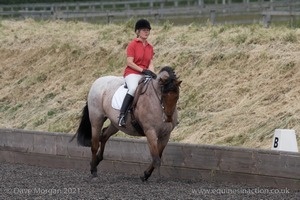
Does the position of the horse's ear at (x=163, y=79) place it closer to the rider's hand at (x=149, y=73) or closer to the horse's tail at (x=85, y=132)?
the rider's hand at (x=149, y=73)

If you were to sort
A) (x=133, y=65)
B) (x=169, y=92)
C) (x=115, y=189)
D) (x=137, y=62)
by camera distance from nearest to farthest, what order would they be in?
(x=115, y=189)
(x=169, y=92)
(x=133, y=65)
(x=137, y=62)

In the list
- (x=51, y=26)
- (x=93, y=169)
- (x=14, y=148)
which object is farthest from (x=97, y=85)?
(x=51, y=26)

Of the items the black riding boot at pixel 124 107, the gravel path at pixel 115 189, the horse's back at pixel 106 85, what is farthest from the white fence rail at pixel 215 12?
the gravel path at pixel 115 189

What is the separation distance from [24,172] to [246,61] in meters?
5.24

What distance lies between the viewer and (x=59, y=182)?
13461 millimetres

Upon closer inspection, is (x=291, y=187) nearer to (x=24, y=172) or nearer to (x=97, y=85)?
(x=97, y=85)

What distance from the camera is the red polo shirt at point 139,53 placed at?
13.6 metres

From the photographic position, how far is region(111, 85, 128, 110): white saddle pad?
45.0 ft

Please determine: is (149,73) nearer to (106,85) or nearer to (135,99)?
(135,99)

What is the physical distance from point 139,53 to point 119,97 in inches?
28.1

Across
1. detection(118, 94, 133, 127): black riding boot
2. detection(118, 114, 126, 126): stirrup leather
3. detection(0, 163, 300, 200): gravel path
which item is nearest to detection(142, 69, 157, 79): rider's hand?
detection(118, 94, 133, 127): black riding boot

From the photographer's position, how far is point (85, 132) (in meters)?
14.8

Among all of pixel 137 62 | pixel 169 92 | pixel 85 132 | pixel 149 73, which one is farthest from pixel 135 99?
pixel 85 132

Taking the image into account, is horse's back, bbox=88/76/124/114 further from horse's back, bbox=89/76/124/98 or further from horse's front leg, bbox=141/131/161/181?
horse's front leg, bbox=141/131/161/181
